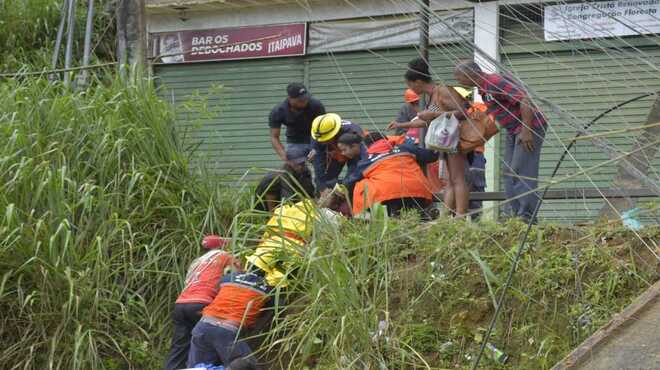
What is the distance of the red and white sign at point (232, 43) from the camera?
13195mm

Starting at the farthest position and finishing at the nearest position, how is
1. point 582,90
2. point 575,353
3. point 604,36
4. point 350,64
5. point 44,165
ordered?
point 350,64
point 44,165
point 575,353
point 582,90
point 604,36

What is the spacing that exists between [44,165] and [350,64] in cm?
454

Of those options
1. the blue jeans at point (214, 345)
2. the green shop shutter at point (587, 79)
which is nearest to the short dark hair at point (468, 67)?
the green shop shutter at point (587, 79)

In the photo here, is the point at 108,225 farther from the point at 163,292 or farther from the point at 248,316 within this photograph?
the point at 248,316

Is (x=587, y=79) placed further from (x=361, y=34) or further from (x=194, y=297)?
(x=361, y=34)

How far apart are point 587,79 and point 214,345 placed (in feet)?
13.6

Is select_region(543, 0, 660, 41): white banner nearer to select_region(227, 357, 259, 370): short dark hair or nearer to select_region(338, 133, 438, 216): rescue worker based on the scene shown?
select_region(227, 357, 259, 370): short dark hair

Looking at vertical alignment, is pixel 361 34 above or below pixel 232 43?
above

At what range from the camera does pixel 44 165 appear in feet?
27.8

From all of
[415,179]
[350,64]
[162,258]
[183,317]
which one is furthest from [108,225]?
[350,64]

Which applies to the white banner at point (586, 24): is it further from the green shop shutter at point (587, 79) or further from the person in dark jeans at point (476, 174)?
the person in dark jeans at point (476, 174)

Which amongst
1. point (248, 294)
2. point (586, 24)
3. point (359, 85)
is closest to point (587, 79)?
point (586, 24)

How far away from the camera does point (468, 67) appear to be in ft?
12.4

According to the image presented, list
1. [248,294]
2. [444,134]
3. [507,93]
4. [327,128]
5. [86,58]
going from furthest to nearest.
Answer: [86,58] < [327,128] < [444,134] < [248,294] < [507,93]
